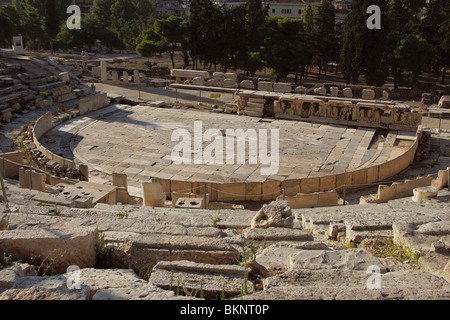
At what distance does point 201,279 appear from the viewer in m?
5.41

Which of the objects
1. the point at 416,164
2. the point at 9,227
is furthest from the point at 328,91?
the point at 9,227

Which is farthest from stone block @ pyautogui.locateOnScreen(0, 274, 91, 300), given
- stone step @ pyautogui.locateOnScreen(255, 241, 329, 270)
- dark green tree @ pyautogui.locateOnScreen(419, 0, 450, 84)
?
dark green tree @ pyautogui.locateOnScreen(419, 0, 450, 84)

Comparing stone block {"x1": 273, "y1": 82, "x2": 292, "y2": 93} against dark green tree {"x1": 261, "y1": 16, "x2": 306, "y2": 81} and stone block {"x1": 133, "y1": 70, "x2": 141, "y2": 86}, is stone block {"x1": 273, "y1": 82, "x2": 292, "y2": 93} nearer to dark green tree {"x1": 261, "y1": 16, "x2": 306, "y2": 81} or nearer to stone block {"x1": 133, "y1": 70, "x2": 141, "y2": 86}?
dark green tree {"x1": 261, "y1": 16, "x2": 306, "y2": 81}

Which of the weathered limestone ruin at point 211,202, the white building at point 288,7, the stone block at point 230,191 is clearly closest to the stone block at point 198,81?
the weathered limestone ruin at point 211,202

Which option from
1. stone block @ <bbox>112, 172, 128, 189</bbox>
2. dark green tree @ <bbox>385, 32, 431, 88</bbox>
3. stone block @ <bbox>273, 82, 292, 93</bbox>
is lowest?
stone block @ <bbox>112, 172, 128, 189</bbox>

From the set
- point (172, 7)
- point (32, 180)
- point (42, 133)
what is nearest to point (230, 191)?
point (32, 180)

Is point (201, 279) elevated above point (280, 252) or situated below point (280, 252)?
above

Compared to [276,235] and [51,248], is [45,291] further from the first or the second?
[276,235]

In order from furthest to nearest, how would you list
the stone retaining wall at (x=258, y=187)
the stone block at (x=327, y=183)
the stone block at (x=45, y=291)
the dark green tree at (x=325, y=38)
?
the dark green tree at (x=325, y=38), the stone block at (x=327, y=183), the stone retaining wall at (x=258, y=187), the stone block at (x=45, y=291)

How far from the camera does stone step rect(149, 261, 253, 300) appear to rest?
5211 millimetres

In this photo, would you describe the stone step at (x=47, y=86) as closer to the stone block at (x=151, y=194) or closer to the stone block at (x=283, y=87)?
the stone block at (x=283, y=87)

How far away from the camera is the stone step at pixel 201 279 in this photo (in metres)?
5.21

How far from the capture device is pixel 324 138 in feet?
65.3

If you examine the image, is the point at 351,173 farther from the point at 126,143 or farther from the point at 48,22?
the point at 48,22
